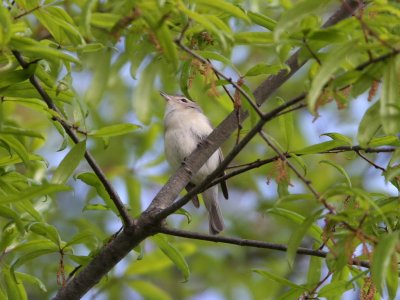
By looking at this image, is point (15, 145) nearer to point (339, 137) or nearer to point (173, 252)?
point (173, 252)

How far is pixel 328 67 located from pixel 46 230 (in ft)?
4.77

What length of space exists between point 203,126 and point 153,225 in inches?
116

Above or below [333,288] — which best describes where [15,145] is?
above

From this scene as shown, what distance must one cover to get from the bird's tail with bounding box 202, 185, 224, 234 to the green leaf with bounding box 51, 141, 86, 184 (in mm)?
3437

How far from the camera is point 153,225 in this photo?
3129 mm

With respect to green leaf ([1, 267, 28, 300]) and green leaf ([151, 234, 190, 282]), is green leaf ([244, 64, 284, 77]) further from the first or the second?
green leaf ([1, 267, 28, 300])

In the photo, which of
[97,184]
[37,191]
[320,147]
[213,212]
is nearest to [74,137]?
[37,191]

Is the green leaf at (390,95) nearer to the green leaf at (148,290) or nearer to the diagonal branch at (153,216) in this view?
the diagonal branch at (153,216)

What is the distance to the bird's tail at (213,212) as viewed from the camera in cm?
611

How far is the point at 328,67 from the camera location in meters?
2.26

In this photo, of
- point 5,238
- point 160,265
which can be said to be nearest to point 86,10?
point 5,238

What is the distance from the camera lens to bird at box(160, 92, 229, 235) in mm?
5867

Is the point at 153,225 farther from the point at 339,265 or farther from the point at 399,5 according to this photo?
the point at 399,5

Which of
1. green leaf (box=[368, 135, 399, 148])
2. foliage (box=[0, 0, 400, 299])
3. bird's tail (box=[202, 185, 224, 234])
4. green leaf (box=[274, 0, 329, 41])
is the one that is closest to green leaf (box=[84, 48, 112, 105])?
foliage (box=[0, 0, 400, 299])
